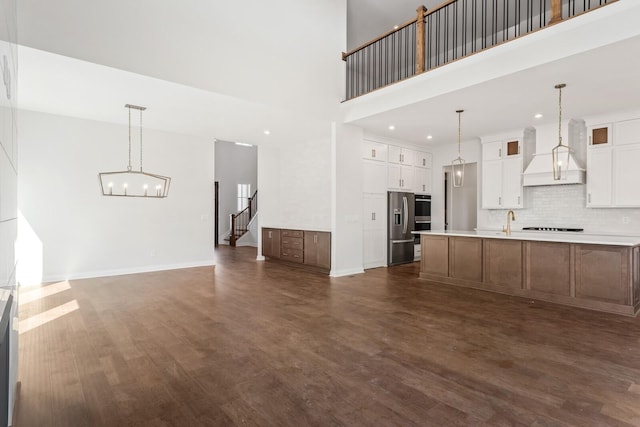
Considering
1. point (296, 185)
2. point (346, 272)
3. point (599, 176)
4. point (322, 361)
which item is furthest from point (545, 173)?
point (322, 361)

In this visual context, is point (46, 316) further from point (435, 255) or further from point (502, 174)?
A: point (502, 174)

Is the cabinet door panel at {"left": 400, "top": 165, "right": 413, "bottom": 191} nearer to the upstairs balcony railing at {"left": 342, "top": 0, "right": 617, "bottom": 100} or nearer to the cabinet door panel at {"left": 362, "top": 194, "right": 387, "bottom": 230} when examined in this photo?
the cabinet door panel at {"left": 362, "top": 194, "right": 387, "bottom": 230}

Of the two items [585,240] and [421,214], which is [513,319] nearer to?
[585,240]

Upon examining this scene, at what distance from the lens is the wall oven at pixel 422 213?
7969mm

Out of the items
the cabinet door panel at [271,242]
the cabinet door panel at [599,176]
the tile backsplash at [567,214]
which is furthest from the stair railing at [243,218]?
the cabinet door panel at [599,176]

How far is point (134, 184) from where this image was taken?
21.2ft

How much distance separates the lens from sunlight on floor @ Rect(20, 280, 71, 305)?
178 inches

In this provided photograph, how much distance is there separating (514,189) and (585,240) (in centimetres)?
264

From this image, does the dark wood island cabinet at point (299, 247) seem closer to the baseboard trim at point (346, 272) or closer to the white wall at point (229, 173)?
the baseboard trim at point (346, 272)

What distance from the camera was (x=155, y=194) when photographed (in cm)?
670

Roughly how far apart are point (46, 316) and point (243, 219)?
843 cm

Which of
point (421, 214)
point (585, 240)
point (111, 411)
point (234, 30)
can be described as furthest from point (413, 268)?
point (111, 411)

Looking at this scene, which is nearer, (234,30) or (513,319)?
(513,319)

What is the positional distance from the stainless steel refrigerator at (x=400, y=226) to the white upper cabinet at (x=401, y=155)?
732mm
